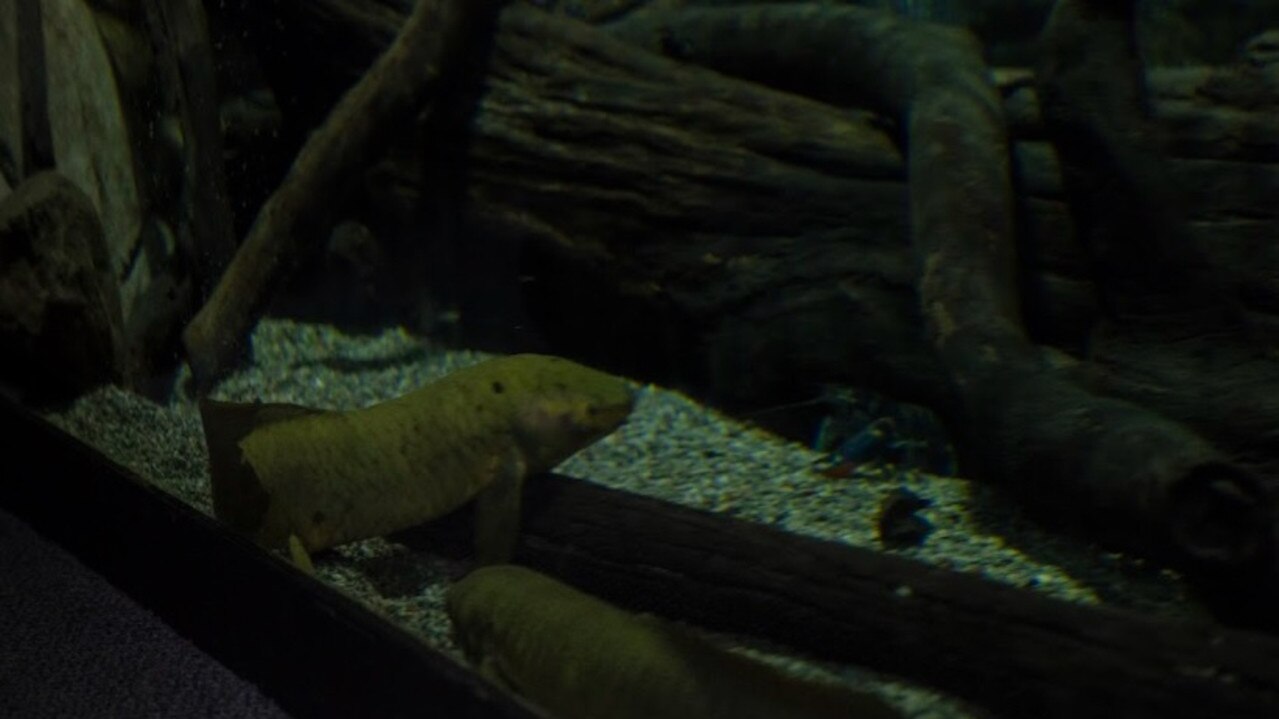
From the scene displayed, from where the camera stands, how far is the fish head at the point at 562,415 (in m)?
2.49

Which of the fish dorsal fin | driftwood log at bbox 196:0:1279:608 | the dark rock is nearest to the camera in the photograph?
the fish dorsal fin

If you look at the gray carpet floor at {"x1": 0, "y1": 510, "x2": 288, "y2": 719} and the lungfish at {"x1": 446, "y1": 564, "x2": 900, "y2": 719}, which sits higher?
the lungfish at {"x1": 446, "y1": 564, "x2": 900, "y2": 719}

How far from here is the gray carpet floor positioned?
2.29 m

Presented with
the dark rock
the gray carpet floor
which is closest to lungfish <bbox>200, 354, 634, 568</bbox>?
the gray carpet floor

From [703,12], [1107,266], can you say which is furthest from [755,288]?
[703,12]

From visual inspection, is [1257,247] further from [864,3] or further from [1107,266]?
[864,3]

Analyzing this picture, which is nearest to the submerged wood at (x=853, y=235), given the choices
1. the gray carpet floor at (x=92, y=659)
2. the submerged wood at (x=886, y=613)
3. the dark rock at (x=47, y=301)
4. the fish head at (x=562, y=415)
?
the submerged wood at (x=886, y=613)

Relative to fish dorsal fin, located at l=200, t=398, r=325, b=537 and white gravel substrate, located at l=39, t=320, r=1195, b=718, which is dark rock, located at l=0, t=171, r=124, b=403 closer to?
white gravel substrate, located at l=39, t=320, r=1195, b=718

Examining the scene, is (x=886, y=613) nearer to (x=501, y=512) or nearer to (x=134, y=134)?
A: (x=501, y=512)

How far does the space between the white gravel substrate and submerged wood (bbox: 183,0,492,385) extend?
→ 11.6 inches

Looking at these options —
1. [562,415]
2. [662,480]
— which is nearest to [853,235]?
[662,480]

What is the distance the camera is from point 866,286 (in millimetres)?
3850

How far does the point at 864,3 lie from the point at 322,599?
151 inches

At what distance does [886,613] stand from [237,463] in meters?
1.52
